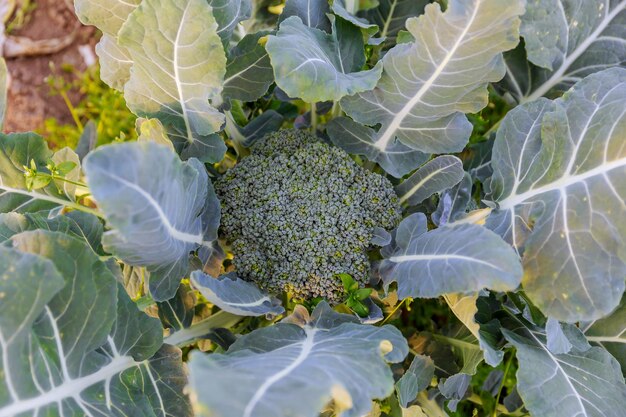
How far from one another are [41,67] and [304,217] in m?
1.14

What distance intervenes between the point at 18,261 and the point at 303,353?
393 millimetres

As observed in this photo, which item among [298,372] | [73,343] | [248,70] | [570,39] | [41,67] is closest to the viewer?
[298,372]

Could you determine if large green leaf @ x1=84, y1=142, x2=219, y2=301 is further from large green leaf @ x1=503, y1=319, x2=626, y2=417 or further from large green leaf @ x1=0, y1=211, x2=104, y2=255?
large green leaf @ x1=503, y1=319, x2=626, y2=417

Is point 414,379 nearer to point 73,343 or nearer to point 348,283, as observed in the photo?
→ point 348,283

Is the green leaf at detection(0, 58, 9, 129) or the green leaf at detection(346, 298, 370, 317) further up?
the green leaf at detection(0, 58, 9, 129)

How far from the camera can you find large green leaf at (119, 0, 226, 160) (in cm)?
82

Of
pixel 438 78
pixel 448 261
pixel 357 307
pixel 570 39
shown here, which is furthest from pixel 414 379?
pixel 570 39

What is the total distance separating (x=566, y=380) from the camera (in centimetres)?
93

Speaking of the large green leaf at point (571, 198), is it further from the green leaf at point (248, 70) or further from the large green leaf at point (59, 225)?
the large green leaf at point (59, 225)

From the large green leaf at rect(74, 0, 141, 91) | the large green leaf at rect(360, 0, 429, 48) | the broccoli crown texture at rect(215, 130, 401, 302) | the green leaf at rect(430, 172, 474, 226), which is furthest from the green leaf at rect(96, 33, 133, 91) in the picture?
the green leaf at rect(430, 172, 474, 226)

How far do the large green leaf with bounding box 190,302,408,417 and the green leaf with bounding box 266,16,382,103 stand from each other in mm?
356

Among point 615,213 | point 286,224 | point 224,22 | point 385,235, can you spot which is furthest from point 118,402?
point 615,213

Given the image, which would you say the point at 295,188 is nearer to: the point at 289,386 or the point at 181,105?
the point at 181,105

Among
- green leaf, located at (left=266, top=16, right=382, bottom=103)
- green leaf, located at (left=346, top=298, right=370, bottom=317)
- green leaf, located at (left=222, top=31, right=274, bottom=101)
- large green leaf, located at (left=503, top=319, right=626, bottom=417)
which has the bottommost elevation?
large green leaf, located at (left=503, top=319, right=626, bottom=417)
